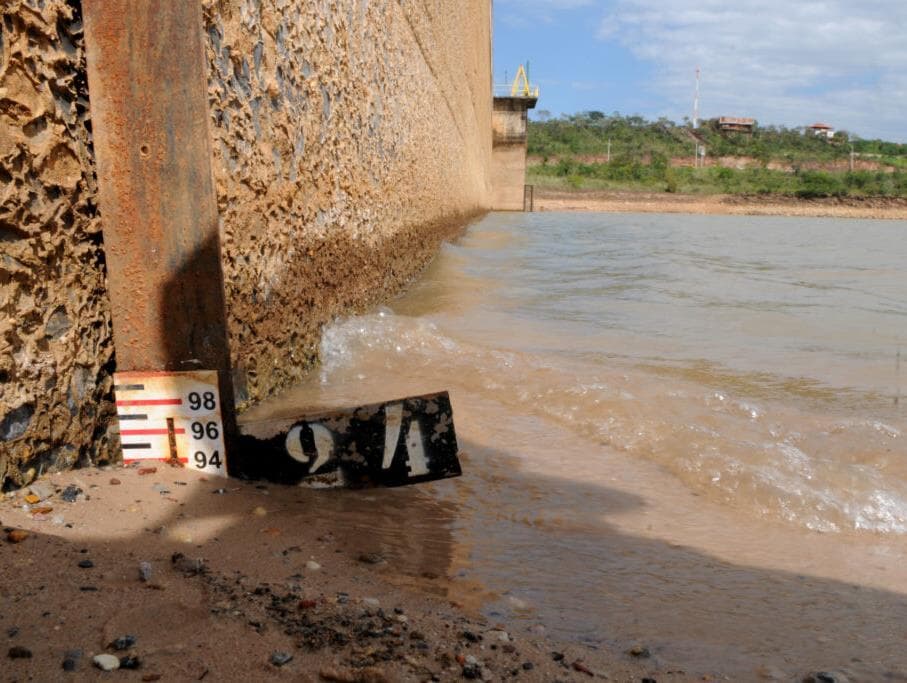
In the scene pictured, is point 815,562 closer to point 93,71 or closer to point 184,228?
point 184,228

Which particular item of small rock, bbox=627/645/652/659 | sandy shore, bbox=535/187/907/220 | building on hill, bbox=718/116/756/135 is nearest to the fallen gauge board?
small rock, bbox=627/645/652/659

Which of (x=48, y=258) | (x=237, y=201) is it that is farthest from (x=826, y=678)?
(x=237, y=201)

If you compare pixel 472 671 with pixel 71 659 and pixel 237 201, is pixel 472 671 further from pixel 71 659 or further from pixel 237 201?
pixel 237 201

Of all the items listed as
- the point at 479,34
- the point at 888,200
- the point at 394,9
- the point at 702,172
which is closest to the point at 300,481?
the point at 394,9

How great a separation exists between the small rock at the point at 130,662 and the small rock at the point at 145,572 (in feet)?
0.99

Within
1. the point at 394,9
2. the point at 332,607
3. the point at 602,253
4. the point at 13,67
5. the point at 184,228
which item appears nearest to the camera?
the point at 332,607

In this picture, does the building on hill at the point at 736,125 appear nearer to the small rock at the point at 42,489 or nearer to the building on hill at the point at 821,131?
the building on hill at the point at 821,131

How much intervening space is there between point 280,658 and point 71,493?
851mm

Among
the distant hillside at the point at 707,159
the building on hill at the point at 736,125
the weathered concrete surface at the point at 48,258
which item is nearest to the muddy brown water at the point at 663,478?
the weathered concrete surface at the point at 48,258

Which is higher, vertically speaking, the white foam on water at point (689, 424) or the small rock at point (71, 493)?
the small rock at point (71, 493)

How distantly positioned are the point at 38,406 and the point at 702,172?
188ft

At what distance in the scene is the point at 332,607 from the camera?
1668mm

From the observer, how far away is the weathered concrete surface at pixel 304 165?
110 inches

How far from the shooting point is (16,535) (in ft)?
5.62
